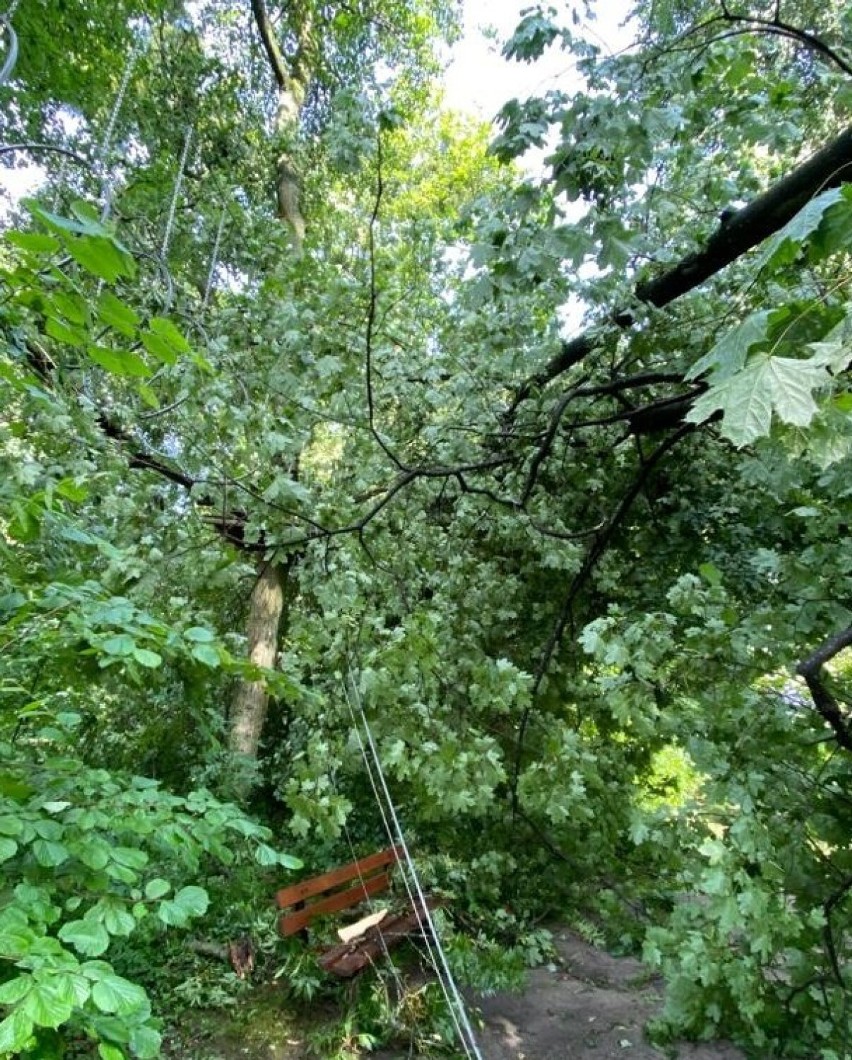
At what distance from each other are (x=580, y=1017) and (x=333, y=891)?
173cm

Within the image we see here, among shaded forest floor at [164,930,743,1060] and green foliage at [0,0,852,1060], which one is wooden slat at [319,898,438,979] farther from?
shaded forest floor at [164,930,743,1060]

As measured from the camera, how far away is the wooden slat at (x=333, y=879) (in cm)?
383

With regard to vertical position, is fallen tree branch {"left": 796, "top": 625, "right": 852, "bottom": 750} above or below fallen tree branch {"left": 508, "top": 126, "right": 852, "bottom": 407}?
below

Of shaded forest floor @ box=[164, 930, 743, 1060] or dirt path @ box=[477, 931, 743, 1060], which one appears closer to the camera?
shaded forest floor @ box=[164, 930, 743, 1060]

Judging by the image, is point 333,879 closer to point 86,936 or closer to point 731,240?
point 86,936

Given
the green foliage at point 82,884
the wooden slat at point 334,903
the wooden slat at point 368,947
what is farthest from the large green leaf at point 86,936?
the wooden slat at point 334,903

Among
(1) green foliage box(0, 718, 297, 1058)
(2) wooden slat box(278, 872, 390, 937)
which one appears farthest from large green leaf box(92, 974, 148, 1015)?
(2) wooden slat box(278, 872, 390, 937)

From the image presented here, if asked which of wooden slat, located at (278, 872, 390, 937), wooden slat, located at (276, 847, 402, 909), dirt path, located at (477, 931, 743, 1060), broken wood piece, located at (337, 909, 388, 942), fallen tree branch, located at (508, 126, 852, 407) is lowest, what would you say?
dirt path, located at (477, 931, 743, 1060)

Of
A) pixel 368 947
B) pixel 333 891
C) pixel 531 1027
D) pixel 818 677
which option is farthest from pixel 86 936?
pixel 333 891

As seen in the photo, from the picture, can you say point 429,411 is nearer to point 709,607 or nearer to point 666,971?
point 709,607

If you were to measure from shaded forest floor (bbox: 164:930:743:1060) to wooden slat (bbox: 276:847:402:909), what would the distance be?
19.3 inches

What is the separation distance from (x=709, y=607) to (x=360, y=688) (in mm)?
1261

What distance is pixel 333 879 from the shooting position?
4043 millimetres

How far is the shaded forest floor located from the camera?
324cm
